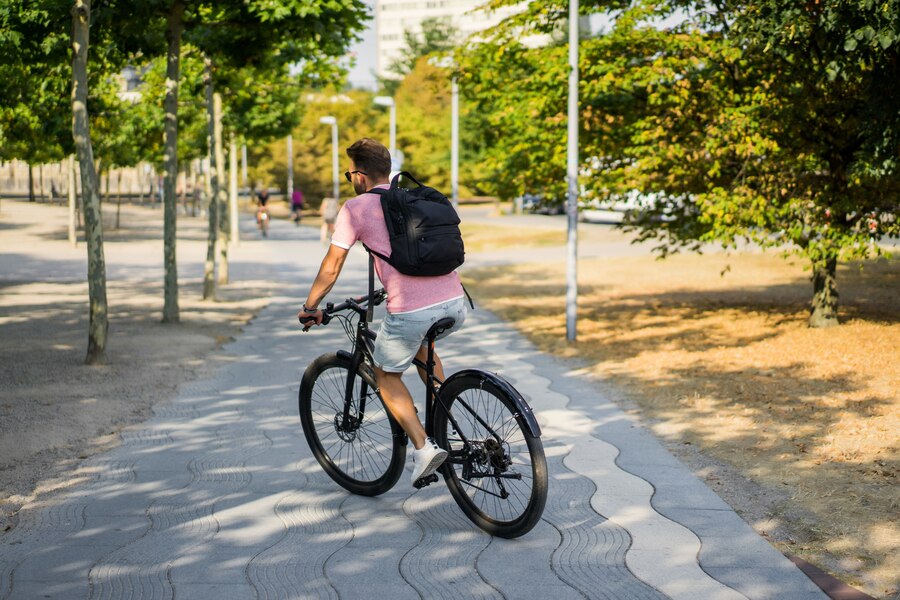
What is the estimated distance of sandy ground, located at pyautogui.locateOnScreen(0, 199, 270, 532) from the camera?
6.27 meters

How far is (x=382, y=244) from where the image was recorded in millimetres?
4586

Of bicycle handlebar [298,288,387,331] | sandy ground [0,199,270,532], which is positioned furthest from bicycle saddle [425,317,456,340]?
sandy ground [0,199,270,532]

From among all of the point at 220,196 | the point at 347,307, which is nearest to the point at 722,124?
the point at 347,307

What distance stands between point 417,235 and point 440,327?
44 centimetres

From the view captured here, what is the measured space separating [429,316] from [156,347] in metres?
6.80

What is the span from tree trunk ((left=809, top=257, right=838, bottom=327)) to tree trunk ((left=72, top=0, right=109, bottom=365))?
26.4 feet

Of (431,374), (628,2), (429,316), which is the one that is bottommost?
(431,374)

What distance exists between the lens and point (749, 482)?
5578 millimetres

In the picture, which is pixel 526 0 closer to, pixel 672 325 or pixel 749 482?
pixel 672 325

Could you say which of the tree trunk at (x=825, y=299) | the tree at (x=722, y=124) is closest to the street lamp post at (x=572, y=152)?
the tree at (x=722, y=124)

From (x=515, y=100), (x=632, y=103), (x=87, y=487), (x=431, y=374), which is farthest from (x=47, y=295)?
(x=431, y=374)

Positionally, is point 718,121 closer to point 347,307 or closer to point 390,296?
point 347,307

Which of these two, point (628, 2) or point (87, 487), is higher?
point (628, 2)

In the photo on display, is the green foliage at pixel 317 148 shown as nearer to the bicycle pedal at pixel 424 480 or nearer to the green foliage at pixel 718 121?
the green foliage at pixel 718 121
